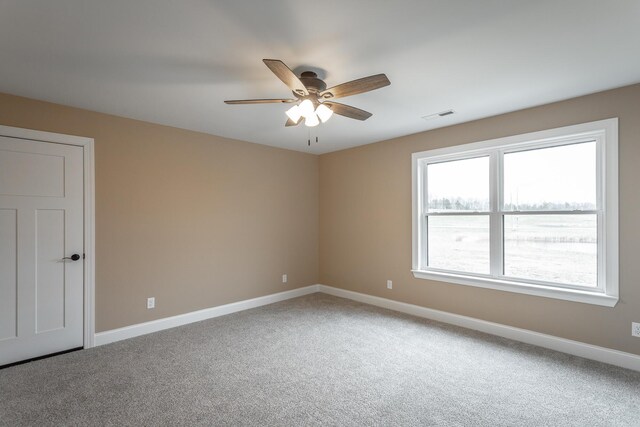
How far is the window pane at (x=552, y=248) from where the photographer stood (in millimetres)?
3076

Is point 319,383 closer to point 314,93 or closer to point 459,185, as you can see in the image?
point 314,93

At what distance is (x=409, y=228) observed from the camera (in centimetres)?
Result: 441

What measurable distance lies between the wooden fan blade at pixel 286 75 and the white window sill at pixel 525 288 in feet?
9.54

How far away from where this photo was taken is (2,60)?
2.29 metres

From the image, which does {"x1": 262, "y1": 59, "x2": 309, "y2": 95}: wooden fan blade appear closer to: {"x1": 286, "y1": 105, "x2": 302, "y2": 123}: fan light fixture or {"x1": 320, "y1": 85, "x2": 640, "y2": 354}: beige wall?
{"x1": 286, "y1": 105, "x2": 302, "y2": 123}: fan light fixture

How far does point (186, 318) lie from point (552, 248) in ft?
14.2

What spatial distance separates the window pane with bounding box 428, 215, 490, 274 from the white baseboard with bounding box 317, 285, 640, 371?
0.61 m

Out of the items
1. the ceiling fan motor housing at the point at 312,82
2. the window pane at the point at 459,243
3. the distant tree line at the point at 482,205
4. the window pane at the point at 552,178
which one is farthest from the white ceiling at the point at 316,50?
the window pane at the point at 459,243

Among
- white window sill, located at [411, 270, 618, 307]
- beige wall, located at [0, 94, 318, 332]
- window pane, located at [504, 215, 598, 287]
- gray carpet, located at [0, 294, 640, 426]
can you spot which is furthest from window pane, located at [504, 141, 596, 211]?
beige wall, located at [0, 94, 318, 332]

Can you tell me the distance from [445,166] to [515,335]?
2.15m

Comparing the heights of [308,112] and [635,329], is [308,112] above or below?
above

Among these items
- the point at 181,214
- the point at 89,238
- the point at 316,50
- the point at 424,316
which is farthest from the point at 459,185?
the point at 89,238

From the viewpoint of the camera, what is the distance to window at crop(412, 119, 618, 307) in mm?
2967

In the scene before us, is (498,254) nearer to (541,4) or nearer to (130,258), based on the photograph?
(541,4)
